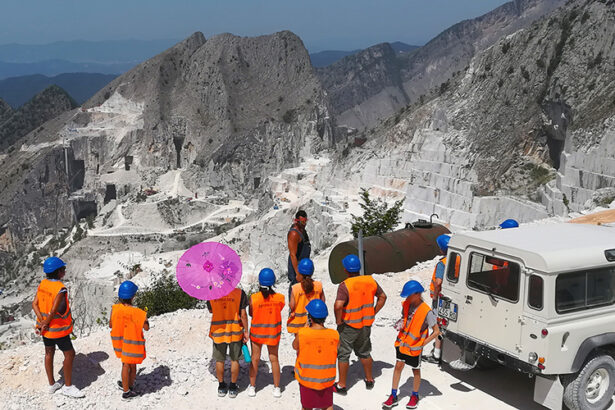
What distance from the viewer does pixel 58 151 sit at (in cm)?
9662

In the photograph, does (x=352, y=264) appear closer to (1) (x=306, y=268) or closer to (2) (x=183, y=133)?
Answer: (1) (x=306, y=268)

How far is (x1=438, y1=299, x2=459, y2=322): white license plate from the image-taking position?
25.3 ft

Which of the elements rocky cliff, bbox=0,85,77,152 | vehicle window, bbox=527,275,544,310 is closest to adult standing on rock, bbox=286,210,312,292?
vehicle window, bbox=527,275,544,310

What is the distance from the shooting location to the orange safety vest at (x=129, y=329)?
752 cm

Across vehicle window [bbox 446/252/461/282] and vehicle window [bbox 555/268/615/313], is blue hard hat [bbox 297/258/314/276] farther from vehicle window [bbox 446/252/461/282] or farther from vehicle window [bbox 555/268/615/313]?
vehicle window [bbox 555/268/615/313]

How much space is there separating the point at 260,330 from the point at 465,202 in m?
24.1

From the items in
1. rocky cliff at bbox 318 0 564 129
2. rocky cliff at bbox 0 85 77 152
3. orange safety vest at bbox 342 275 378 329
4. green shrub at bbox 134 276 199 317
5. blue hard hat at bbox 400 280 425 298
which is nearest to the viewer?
blue hard hat at bbox 400 280 425 298

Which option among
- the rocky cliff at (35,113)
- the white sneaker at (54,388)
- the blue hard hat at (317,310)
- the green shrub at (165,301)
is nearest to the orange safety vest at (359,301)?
the blue hard hat at (317,310)

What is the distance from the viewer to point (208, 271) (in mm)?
7469

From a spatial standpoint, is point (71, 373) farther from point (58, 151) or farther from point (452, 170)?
point (58, 151)

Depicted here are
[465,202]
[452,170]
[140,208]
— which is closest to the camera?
[465,202]

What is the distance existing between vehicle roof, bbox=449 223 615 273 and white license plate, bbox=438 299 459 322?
77 centimetres

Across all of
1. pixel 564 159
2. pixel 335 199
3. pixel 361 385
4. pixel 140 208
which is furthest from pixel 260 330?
pixel 140 208

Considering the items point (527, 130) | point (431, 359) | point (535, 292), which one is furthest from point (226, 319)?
point (527, 130)
